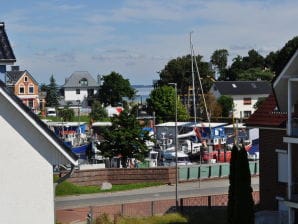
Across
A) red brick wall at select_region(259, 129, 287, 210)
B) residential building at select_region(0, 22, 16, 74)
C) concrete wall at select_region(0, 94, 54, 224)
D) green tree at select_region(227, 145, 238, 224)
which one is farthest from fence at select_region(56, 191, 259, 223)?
concrete wall at select_region(0, 94, 54, 224)

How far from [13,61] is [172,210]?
1979cm

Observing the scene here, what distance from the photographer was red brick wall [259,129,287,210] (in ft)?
104

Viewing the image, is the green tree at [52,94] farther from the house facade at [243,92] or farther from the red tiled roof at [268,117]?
the red tiled roof at [268,117]

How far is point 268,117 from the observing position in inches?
1271

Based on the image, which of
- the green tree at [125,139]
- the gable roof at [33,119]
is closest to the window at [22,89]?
the green tree at [125,139]

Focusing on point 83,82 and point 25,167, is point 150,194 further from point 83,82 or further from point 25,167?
point 83,82

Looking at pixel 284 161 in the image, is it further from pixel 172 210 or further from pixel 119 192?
pixel 119 192

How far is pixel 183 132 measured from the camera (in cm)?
7988

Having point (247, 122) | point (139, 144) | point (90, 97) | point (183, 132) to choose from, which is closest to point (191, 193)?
point (139, 144)

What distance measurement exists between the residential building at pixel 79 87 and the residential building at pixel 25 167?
14713 cm

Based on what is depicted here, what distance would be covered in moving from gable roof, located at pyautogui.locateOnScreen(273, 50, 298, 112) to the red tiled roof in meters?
3.73

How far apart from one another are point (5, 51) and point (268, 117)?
17.5 meters

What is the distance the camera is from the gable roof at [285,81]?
2472 centimetres

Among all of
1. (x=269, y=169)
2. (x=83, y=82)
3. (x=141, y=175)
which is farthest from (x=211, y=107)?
(x=269, y=169)
